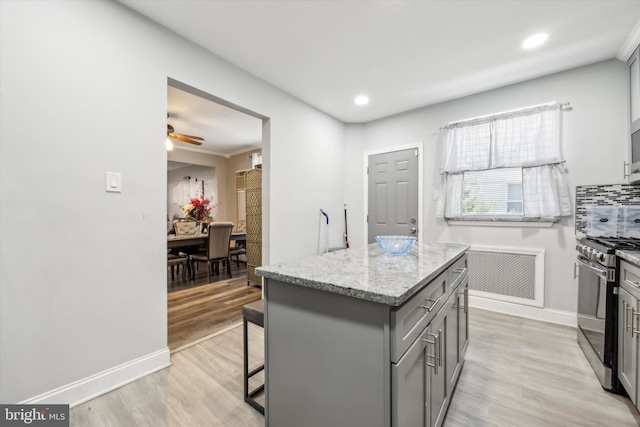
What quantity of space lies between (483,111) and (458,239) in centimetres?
162

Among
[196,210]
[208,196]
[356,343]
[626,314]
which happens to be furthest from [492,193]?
[208,196]

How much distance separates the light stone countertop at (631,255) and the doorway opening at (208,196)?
114 inches

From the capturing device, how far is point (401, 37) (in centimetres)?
227

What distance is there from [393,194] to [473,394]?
2709 mm

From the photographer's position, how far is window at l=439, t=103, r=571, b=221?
274 cm

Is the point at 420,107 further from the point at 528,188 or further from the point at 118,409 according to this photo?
the point at 118,409

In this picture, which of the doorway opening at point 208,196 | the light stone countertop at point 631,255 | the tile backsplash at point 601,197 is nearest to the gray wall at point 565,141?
the tile backsplash at point 601,197

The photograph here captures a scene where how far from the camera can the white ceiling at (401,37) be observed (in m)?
1.93

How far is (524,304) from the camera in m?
2.94

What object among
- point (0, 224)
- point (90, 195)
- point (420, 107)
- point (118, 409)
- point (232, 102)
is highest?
point (420, 107)

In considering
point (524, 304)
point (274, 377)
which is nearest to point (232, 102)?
point (274, 377)

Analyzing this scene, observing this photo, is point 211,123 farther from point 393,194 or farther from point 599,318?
Answer: point 599,318

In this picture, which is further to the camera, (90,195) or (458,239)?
(458,239)

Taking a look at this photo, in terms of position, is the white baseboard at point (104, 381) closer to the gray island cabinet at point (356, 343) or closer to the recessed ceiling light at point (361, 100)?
the gray island cabinet at point (356, 343)
